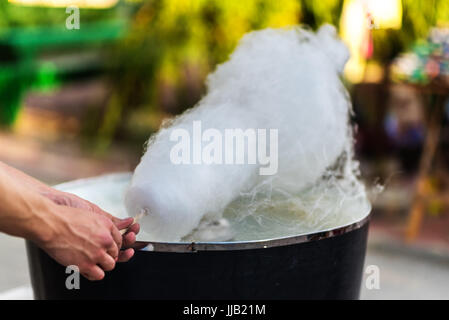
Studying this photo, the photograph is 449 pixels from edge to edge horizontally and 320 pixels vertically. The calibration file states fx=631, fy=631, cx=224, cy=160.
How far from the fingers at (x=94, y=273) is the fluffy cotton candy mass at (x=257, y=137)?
0.17 metres

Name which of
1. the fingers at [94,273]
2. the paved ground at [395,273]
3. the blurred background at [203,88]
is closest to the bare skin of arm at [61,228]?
the fingers at [94,273]

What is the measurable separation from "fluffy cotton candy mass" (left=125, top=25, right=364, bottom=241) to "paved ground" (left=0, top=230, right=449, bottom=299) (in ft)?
4.76

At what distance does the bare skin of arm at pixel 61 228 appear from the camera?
1.18 metres

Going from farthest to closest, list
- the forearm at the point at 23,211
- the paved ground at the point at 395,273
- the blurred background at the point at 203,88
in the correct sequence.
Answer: the blurred background at the point at 203,88 < the paved ground at the point at 395,273 < the forearm at the point at 23,211

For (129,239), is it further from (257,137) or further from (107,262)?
(257,137)

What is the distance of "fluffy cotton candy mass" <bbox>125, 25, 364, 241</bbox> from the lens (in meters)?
1.39

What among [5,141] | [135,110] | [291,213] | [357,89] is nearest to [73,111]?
[5,141]

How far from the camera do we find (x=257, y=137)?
153 cm

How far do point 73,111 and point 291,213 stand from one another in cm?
523

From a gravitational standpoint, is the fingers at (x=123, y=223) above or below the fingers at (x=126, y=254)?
above

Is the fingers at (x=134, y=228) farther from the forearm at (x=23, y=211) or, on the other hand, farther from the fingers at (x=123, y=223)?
the forearm at (x=23, y=211)

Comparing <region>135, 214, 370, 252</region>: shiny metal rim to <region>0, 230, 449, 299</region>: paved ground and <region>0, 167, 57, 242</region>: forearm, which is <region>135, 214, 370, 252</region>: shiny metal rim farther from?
<region>0, 230, 449, 299</region>: paved ground

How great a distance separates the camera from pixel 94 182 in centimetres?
187

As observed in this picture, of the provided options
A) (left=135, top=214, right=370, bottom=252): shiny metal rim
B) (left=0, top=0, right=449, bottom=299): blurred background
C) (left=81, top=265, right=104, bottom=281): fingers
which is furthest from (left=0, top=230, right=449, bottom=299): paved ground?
(left=81, top=265, right=104, bottom=281): fingers
